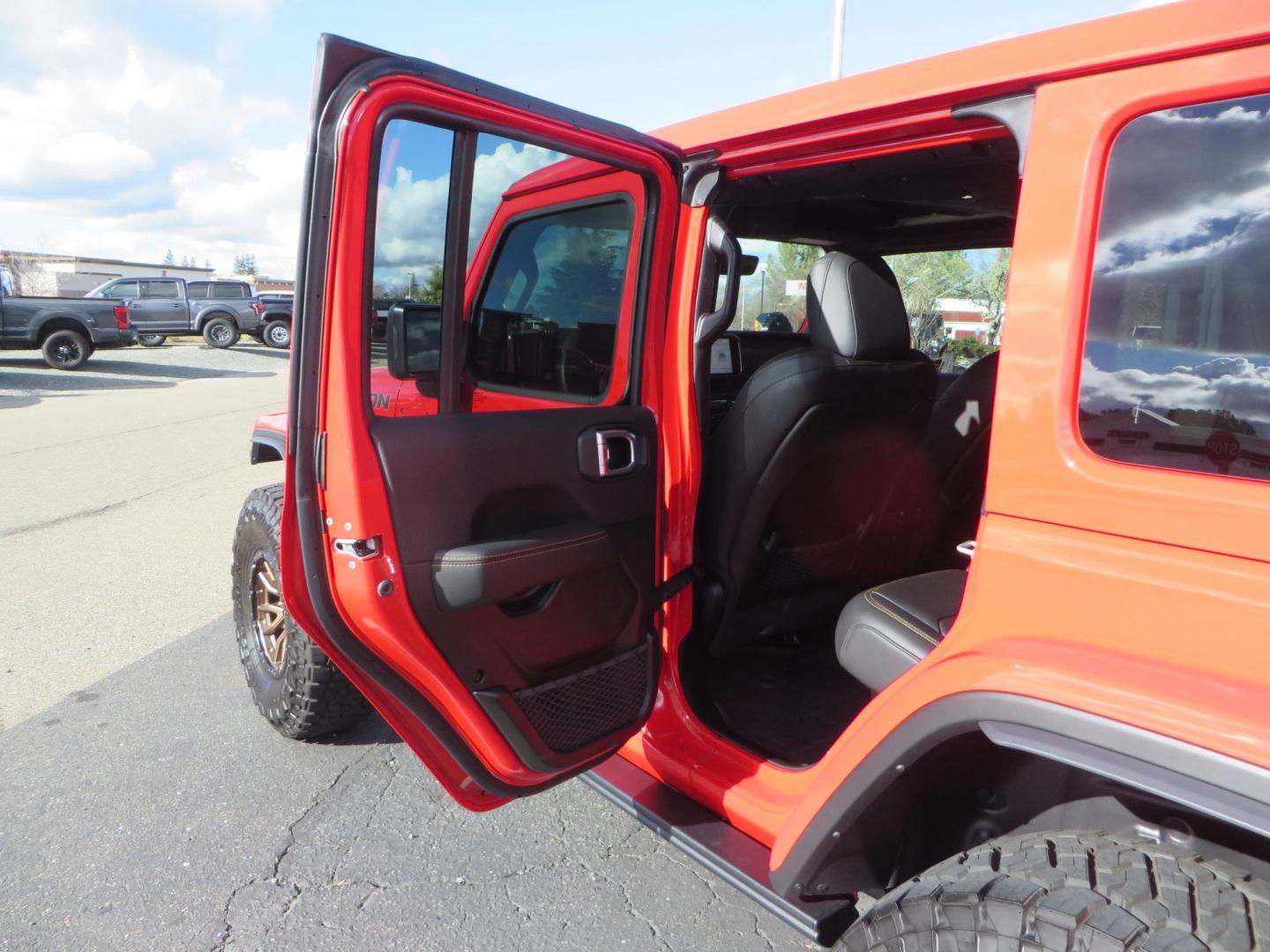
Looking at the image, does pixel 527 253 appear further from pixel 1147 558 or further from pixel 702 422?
pixel 1147 558

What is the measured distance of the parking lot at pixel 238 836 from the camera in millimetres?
Result: 2033

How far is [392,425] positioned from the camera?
1.64 metres

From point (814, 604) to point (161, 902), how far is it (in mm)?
1922

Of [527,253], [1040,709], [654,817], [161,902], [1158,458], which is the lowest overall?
[161,902]

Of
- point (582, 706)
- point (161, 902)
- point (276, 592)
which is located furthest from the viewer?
point (276, 592)

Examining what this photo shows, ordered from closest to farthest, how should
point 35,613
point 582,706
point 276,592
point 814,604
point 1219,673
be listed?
point 1219,673 < point 582,706 < point 814,604 < point 276,592 < point 35,613

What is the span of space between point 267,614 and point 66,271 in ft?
191

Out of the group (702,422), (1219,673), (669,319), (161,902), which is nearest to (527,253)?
(669,319)

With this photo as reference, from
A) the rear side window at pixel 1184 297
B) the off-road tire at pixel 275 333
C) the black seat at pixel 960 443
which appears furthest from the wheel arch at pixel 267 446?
the off-road tire at pixel 275 333

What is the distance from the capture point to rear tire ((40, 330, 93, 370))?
1481 cm

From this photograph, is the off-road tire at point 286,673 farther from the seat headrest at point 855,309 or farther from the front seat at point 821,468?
the seat headrest at point 855,309

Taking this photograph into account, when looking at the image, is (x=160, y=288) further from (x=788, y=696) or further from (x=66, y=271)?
(x=66, y=271)

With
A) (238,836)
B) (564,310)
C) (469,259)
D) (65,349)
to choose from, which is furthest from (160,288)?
(469,259)

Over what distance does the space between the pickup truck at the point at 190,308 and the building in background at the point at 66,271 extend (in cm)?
850
